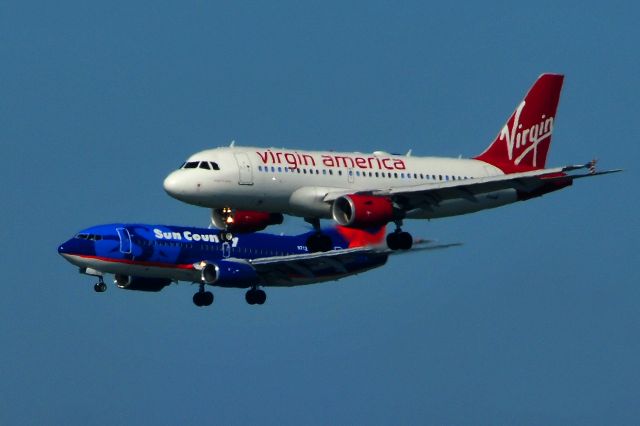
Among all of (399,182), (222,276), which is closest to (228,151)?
(399,182)

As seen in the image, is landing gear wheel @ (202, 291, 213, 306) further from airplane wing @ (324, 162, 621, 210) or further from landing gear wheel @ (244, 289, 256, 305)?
airplane wing @ (324, 162, 621, 210)

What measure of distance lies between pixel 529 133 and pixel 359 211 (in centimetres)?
1531

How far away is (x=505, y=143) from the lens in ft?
370

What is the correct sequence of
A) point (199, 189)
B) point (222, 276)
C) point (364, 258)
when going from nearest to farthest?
1. point (199, 189)
2. point (222, 276)
3. point (364, 258)

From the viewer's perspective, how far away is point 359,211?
101 metres

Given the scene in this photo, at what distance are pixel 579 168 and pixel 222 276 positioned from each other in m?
38.9

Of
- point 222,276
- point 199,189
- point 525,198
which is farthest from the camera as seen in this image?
point 222,276

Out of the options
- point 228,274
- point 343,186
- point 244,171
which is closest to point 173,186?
point 244,171

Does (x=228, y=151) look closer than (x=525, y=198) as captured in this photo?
Yes

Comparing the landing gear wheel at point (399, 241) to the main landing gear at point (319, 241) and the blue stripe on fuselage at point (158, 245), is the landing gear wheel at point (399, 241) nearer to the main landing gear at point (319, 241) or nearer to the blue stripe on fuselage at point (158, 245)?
the main landing gear at point (319, 241)

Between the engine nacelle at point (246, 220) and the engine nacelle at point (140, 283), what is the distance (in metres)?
35.1

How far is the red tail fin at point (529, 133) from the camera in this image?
368ft

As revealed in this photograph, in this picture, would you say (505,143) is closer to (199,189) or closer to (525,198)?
(525,198)

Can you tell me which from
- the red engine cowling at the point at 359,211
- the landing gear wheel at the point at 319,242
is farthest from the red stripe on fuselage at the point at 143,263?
the red engine cowling at the point at 359,211
